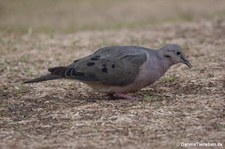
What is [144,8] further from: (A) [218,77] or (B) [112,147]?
(B) [112,147]

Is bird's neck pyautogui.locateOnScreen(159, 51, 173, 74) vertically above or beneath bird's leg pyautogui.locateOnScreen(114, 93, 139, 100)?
above

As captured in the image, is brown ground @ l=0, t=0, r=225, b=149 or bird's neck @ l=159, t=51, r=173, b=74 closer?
brown ground @ l=0, t=0, r=225, b=149

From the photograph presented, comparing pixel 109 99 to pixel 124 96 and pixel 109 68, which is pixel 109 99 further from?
pixel 109 68

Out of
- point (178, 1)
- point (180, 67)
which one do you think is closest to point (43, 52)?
point (180, 67)

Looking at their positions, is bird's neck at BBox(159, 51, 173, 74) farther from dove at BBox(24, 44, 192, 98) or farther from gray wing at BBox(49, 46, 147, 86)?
gray wing at BBox(49, 46, 147, 86)

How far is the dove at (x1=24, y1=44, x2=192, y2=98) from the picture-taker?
6062 millimetres

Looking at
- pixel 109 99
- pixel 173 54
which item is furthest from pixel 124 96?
pixel 173 54

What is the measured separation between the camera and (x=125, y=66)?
6098 mm

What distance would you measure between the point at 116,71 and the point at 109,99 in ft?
1.11

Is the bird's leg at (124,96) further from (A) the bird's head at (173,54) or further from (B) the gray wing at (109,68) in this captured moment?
(A) the bird's head at (173,54)

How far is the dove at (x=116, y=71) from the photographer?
239 inches

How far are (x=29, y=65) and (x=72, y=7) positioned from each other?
836 centimetres

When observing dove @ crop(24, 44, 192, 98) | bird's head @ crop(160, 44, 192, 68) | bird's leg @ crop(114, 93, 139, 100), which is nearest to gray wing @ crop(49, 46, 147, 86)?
dove @ crop(24, 44, 192, 98)

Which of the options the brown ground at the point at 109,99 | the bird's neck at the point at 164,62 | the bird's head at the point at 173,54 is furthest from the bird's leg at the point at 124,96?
the bird's head at the point at 173,54
